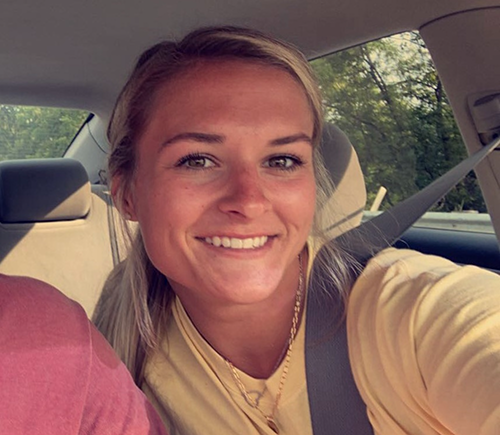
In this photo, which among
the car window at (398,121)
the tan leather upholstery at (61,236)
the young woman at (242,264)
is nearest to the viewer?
the young woman at (242,264)

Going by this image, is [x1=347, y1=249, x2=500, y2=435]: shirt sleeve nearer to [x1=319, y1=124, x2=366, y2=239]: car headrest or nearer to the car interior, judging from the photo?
the car interior

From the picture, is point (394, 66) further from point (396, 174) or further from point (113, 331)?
point (113, 331)

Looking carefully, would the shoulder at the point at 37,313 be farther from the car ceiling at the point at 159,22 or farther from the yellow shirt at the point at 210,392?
the car ceiling at the point at 159,22

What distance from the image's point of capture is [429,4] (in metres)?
1.97

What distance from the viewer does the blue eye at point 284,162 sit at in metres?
1.49

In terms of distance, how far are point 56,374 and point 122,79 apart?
1.77 meters

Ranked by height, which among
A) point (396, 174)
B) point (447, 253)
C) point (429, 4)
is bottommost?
point (447, 253)

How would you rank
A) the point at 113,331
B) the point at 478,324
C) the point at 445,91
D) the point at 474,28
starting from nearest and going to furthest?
the point at 478,324, the point at 113,331, the point at 474,28, the point at 445,91

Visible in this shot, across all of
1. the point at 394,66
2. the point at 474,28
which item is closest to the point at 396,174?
the point at 394,66

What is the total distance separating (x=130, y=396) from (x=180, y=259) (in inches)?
13.3

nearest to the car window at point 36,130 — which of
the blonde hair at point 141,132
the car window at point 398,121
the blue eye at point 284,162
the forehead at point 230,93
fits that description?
the blonde hair at point 141,132

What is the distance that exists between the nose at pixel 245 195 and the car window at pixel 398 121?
820 mm

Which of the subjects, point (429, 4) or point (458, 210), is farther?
point (458, 210)

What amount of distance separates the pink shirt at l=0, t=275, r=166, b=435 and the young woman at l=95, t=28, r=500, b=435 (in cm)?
29
